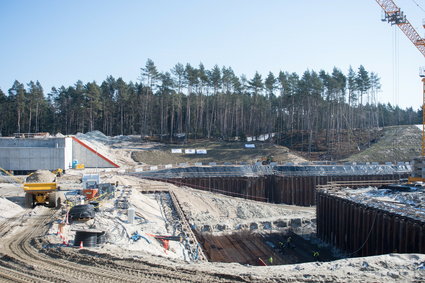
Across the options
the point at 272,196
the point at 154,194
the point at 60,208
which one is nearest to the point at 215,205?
the point at 154,194

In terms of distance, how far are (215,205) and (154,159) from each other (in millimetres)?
18955

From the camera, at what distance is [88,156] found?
4031cm

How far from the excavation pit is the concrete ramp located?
20.9 metres

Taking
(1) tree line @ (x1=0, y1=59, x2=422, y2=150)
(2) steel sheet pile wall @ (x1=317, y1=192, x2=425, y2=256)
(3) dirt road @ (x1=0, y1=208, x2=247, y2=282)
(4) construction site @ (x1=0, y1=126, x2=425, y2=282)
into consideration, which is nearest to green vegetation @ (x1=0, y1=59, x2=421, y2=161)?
(1) tree line @ (x1=0, y1=59, x2=422, y2=150)

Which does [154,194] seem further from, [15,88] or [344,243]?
[15,88]

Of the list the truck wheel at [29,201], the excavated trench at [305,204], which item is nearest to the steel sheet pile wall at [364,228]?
the excavated trench at [305,204]

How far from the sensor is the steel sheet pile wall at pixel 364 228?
622 inches

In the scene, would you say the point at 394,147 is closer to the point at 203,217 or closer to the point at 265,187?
the point at 265,187

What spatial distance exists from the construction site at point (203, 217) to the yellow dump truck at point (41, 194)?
6 cm

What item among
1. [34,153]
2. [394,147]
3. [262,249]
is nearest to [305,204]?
[262,249]

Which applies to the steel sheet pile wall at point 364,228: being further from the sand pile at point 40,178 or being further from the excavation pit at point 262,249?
the sand pile at point 40,178

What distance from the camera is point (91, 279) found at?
29.0 feet

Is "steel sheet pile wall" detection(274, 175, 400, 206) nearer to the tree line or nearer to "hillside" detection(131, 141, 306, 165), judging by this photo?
"hillside" detection(131, 141, 306, 165)

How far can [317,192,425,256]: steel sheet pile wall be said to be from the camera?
15.8 meters
